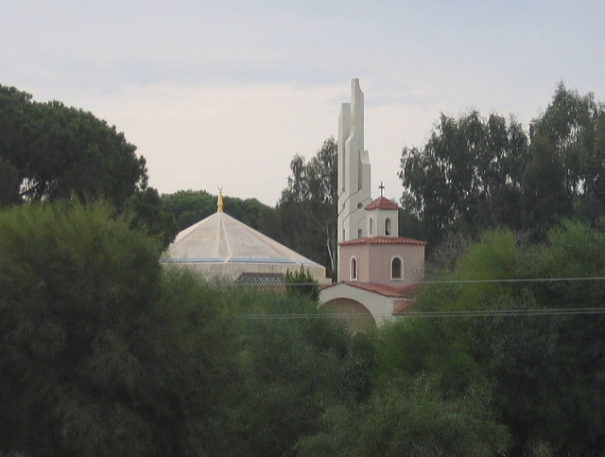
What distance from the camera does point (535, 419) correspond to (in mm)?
29000

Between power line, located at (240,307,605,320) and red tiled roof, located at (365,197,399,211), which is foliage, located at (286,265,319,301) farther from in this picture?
red tiled roof, located at (365,197,399,211)

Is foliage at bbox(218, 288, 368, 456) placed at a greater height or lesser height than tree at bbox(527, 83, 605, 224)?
lesser

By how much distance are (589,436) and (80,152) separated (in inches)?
651

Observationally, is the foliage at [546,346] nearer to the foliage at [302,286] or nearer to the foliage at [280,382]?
the foliage at [280,382]

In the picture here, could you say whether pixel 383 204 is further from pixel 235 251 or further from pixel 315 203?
pixel 315 203

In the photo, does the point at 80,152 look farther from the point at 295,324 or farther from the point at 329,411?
the point at 329,411

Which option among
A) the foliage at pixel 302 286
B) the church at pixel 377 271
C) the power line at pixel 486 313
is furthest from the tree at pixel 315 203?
the power line at pixel 486 313

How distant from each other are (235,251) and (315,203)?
54.7ft

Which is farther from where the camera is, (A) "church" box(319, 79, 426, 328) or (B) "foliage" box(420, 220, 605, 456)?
(A) "church" box(319, 79, 426, 328)

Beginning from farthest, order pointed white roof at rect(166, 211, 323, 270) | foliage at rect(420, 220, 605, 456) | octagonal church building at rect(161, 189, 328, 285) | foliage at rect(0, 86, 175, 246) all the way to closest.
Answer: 1. pointed white roof at rect(166, 211, 323, 270)
2. octagonal church building at rect(161, 189, 328, 285)
3. foliage at rect(0, 86, 175, 246)
4. foliage at rect(420, 220, 605, 456)

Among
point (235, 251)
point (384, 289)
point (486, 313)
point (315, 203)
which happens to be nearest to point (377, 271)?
point (384, 289)

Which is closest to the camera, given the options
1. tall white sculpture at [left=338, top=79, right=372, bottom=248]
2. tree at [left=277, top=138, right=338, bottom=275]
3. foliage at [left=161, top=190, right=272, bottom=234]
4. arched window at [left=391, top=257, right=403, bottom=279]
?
arched window at [left=391, top=257, right=403, bottom=279]

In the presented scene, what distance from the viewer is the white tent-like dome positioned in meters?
50.9

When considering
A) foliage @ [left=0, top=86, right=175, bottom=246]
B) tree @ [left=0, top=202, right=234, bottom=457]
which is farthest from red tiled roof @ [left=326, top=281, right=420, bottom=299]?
tree @ [left=0, top=202, right=234, bottom=457]
